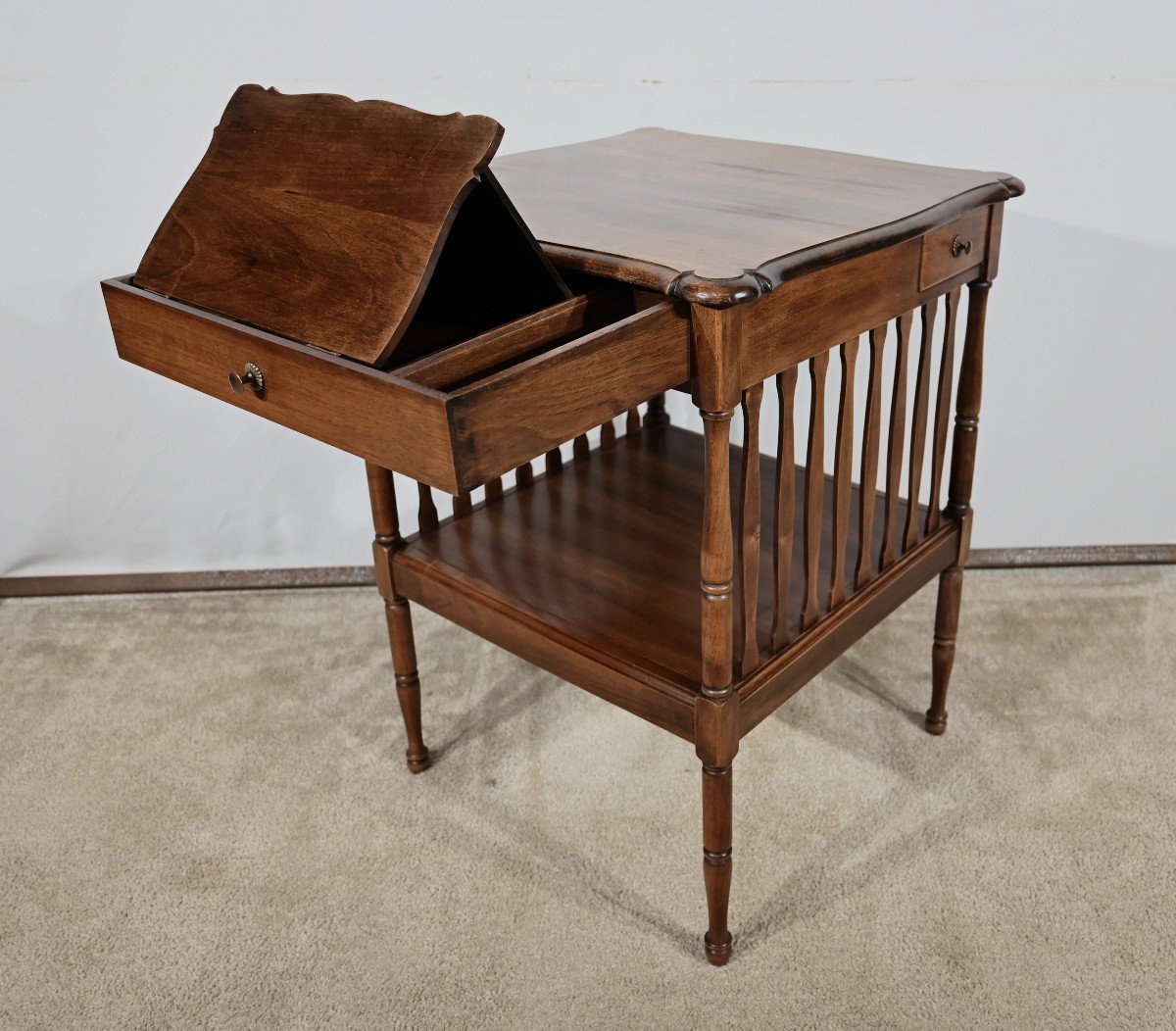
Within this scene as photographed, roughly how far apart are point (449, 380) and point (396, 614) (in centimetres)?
70

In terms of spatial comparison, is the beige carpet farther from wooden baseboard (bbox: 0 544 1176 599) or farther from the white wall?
the white wall

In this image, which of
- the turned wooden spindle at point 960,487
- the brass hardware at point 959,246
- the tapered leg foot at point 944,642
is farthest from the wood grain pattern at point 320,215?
the tapered leg foot at point 944,642

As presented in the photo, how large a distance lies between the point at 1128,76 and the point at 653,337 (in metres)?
1.33

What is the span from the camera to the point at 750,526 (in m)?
1.41

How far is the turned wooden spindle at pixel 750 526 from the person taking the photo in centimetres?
134

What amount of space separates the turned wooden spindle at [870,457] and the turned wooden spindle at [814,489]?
0.24 ft

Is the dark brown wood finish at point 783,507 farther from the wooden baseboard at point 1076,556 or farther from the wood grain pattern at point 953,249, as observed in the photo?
the wooden baseboard at point 1076,556

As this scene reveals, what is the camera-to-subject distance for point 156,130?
2.14m

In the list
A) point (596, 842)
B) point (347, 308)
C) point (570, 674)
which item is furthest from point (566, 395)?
point (596, 842)

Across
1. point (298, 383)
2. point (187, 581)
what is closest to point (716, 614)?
point (298, 383)

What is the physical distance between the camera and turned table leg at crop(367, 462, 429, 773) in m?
1.73

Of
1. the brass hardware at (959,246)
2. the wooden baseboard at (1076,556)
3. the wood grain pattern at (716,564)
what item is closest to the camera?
the wood grain pattern at (716,564)

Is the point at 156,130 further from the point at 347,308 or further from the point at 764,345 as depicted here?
the point at 764,345

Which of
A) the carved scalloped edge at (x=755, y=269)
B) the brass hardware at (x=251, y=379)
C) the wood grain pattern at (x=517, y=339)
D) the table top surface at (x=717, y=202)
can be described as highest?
the table top surface at (x=717, y=202)
